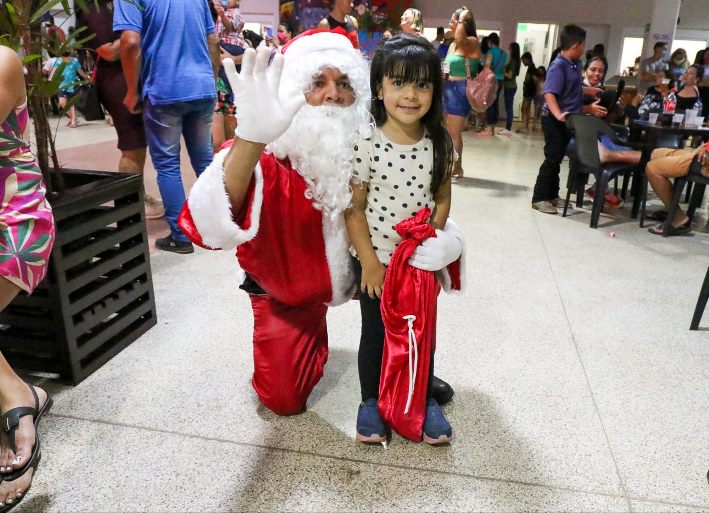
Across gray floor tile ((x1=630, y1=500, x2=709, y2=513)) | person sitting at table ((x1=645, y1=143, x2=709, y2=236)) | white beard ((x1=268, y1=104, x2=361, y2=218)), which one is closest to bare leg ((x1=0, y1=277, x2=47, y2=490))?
white beard ((x1=268, y1=104, x2=361, y2=218))

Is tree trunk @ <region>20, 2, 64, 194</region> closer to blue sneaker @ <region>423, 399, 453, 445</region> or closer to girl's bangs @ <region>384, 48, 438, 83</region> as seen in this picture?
girl's bangs @ <region>384, 48, 438, 83</region>

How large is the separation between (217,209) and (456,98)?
4062 mm

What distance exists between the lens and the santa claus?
1403 millimetres

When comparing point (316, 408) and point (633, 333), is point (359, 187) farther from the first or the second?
point (633, 333)

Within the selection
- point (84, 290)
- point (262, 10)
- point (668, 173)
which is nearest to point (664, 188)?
point (668, 173)

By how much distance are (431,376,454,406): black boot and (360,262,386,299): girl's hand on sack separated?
1.65ft

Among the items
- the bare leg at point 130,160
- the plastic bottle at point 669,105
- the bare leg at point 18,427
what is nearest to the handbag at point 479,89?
the plastic bottle at point 669,105

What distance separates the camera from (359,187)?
5.19 feet

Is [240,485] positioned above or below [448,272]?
below

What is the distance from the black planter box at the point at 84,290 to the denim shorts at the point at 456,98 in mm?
3420

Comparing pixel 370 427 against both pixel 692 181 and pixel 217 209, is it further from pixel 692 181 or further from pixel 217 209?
pixel 692 181

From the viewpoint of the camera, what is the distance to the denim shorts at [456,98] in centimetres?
499

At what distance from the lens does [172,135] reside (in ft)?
10.4

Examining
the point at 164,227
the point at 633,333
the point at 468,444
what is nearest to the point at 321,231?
the point at 468,444
